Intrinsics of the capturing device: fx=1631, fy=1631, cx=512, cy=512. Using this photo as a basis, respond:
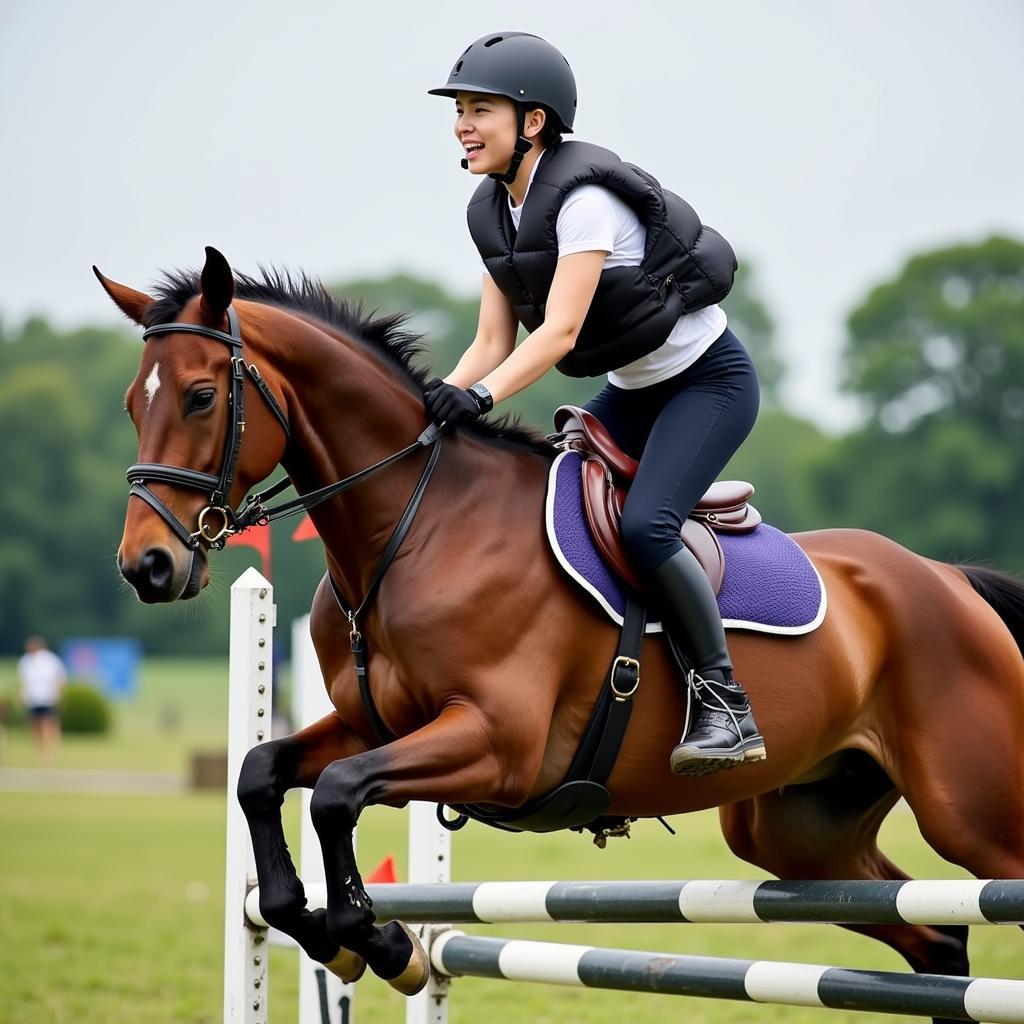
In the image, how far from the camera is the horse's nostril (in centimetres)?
416

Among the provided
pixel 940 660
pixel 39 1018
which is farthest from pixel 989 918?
pixel 39 1018

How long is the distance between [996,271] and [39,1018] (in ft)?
225

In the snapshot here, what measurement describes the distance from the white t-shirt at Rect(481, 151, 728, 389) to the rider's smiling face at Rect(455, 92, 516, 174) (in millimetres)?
120

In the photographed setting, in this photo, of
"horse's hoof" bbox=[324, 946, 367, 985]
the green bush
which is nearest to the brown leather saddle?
"horse's hoof" bbox=[324, 946, 367, 985]

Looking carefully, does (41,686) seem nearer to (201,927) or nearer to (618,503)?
(201,927)

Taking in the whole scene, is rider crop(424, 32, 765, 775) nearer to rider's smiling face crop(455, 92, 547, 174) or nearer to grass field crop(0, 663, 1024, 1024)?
rider's smiling face crop(455, 92, 547, 174)

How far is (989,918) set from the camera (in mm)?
4164

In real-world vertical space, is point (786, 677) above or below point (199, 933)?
above

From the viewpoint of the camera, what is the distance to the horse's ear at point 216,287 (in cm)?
436

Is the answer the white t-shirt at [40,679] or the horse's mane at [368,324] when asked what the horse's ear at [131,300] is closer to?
the horse's mane at [368,324]

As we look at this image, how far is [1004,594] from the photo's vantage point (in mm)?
5797

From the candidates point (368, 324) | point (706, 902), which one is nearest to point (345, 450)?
point (368, 324)

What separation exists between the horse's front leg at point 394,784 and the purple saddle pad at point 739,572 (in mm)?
586

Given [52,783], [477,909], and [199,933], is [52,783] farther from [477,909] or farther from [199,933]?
[477,909]
